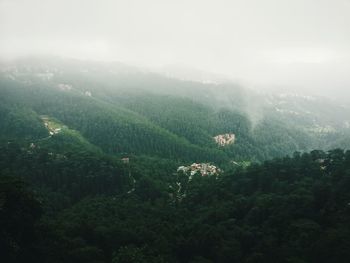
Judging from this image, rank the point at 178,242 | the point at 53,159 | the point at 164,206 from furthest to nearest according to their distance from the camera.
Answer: the point at 53,159 < the point at 164,206 < the point at 178,242

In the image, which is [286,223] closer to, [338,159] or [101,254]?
[101,254]

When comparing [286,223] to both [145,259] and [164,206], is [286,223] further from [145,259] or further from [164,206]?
[164,206]

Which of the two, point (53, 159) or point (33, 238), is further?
point (53, 159)

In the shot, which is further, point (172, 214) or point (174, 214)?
point (174, 214)

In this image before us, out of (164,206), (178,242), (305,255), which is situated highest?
(305,255)

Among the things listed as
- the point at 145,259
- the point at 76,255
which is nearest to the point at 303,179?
the point at 145,259

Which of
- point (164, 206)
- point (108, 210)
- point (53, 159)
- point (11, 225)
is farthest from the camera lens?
point (53, 159)

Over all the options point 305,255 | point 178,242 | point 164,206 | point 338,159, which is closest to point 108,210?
point 164,206

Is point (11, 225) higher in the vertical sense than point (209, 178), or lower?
higher

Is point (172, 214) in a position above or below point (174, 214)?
above
